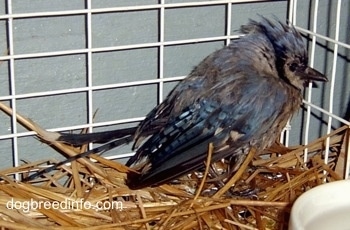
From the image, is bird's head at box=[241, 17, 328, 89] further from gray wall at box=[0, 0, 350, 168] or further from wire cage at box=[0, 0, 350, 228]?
gray wall at box=[0, 0, 350, 168]

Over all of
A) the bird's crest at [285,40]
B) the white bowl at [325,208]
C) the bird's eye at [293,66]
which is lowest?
the white bowl at [325,208]

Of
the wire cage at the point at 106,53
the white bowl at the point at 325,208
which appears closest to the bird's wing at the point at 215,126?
the wire cage at the point at 106,53

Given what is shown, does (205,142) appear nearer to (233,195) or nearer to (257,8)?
(233,195)

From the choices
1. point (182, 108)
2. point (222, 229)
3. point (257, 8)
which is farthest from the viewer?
point (257, 8)

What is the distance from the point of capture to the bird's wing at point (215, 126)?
1.20 meters

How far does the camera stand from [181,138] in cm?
122

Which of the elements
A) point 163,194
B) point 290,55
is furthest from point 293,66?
point 163,194

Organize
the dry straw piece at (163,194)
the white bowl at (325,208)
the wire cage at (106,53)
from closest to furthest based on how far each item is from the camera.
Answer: the white bowl at (325,208) → the dry straw piece at (163,194) → the wire cage at (106,53)

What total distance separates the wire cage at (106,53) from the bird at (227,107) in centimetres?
5

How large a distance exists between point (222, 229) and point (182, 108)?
0.72ft

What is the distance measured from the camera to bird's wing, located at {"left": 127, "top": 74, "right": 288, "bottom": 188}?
1204mm

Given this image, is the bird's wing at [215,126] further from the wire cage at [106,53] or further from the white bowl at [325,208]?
the white bowl at [325,208]

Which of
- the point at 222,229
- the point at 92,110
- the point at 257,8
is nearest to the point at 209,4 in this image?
the point at 257,8

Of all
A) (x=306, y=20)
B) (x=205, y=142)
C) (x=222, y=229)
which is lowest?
(x=222, y=229)
